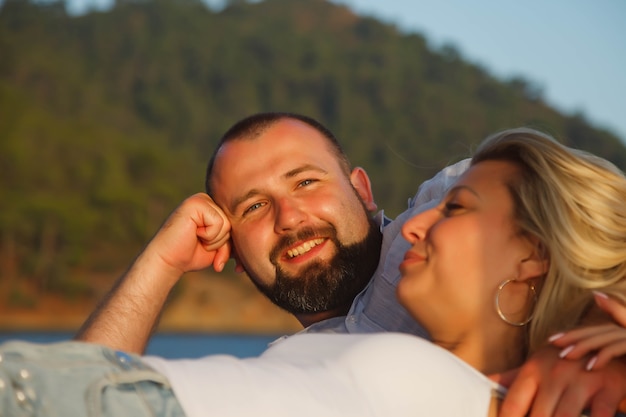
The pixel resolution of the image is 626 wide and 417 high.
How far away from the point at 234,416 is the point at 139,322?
4.64 feet

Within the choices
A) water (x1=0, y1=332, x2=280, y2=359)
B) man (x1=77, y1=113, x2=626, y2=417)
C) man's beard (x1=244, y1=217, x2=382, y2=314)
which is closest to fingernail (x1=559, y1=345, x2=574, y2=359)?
man (x1=77, y1=113, x2=626, y2=417)

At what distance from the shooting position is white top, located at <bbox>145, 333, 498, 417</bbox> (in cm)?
177

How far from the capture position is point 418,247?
7.58 feet

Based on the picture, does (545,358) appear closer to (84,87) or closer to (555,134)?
(555,134)

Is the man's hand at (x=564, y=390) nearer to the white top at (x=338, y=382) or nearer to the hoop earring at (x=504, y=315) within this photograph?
the white top at (x=338, y=382)

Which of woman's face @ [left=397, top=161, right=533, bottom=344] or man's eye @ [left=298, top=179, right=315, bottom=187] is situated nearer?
woman's face @ [left=397, top=161, right=533, bottom=344]

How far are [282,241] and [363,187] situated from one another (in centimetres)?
54

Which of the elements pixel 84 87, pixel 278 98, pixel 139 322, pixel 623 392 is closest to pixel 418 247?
pixel 623 392

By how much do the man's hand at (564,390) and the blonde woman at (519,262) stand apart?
0.19 m

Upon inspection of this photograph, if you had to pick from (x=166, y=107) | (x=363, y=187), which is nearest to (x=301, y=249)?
(x=363, y=187)

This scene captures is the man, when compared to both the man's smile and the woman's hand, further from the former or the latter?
the woman's hand

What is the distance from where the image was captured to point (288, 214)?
10.6ft

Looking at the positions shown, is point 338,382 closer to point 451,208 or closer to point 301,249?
point 451,208

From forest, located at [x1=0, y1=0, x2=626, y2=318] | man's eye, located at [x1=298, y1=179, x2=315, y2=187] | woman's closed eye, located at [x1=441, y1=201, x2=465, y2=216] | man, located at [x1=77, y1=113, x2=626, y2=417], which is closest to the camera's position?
woman's closed eye, located at [x1=441, y1=201, x2=465, y2=216]
